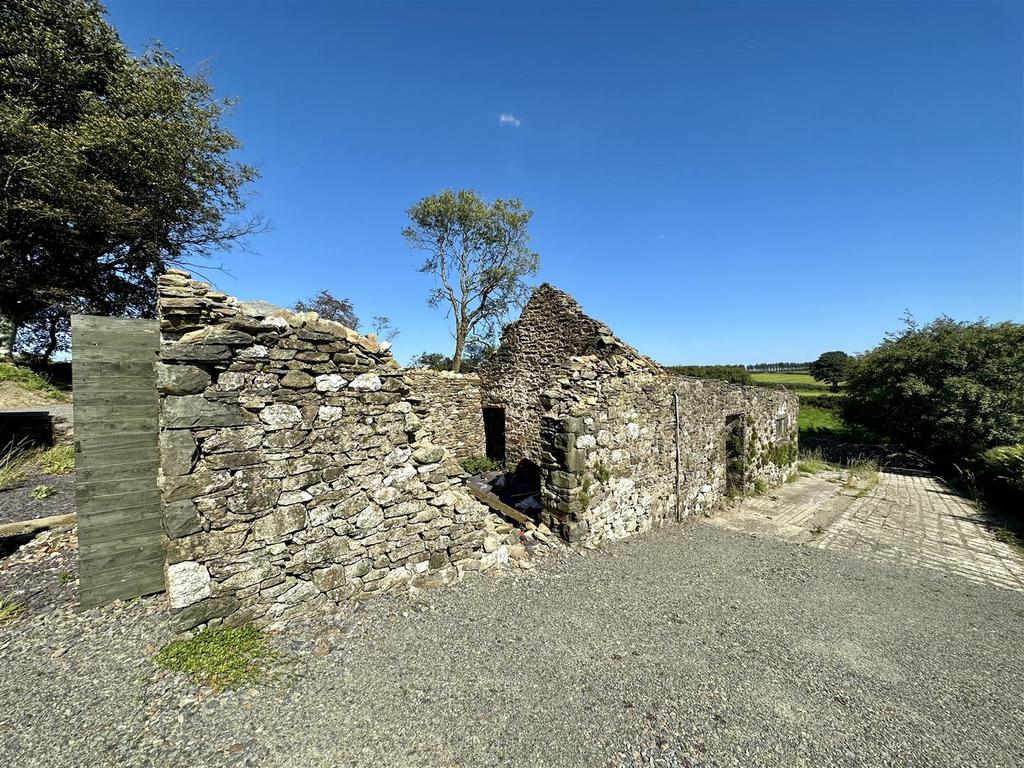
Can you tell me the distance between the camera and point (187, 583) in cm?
342

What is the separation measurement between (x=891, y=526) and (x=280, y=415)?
11.3m

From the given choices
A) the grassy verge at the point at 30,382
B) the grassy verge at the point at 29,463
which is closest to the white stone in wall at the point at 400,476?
the grassy verge at the point at 29,463

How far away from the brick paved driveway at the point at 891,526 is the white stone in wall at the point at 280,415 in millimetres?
8136

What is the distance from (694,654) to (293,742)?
347 cm

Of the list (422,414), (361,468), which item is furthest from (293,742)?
(422,414)

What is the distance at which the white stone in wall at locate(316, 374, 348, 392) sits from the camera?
4.09 m

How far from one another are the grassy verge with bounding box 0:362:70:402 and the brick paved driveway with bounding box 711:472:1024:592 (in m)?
21.8

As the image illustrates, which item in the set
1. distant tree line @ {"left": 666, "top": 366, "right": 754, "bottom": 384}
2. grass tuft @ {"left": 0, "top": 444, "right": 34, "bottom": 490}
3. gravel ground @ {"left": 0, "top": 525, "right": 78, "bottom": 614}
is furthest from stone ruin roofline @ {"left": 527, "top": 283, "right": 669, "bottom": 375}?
distant tree line @ {"left": 666, "top": 366, "right": 754, "bottom": 384}

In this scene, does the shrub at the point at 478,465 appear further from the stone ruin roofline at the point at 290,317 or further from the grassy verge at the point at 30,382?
the grassy verge at the point at 30,382

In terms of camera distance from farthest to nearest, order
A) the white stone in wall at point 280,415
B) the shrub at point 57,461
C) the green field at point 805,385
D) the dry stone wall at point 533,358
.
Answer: the green field at point 805,385 < the dry stone wall at point 533,358 < the shrub at point 57,461 < the white stone in wall at point 280,415

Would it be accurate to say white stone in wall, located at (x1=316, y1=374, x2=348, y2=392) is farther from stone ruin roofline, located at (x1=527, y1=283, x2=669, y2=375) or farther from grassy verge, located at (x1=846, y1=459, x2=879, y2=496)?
grassy verge, located at (x1=846, y1=459, x2=879, y2=496)

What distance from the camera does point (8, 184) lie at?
11.4 metres

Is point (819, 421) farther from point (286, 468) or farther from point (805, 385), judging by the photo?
point (286, 468)

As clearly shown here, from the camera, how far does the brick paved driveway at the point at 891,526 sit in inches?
243
